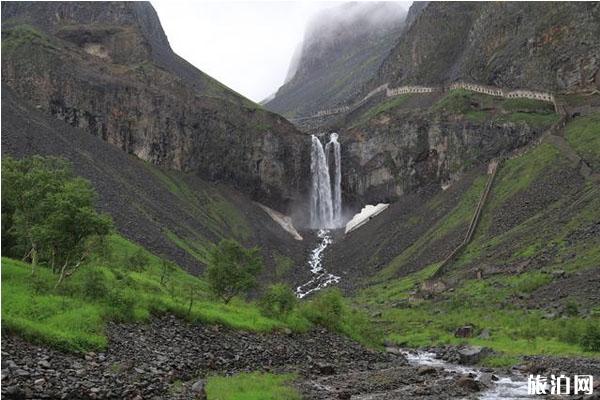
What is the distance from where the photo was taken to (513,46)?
154875mm

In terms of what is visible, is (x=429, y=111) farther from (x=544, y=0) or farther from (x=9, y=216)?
(x=9, y=216)

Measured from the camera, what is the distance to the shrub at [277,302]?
4919cm

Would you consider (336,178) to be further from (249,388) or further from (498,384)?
(249,388)

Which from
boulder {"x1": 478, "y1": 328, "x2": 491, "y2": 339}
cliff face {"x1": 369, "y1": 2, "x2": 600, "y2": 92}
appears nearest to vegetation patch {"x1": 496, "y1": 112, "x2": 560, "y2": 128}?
cliff face {"x1": 369, "y1": 2, "x2": 600, "y2": 92}

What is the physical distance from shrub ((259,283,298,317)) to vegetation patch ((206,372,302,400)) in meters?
17.3

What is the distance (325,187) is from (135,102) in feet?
184

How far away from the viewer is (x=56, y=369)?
22.8 metres

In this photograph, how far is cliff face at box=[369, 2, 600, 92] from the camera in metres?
135

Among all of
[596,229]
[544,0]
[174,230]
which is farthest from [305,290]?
[544,0]

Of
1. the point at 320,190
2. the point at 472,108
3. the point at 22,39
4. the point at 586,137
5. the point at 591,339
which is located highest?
the point at 22,39

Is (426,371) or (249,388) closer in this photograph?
(249,388)

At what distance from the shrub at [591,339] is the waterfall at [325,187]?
11607 centimetres

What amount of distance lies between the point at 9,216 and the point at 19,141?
219 feet

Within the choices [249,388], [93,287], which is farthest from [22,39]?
[249,388]
